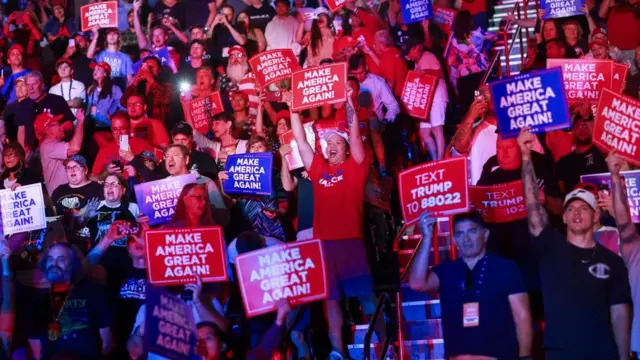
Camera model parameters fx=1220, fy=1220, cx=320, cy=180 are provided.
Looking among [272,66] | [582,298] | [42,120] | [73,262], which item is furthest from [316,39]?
[582,298]

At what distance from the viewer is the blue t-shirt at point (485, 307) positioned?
8633 millimetres

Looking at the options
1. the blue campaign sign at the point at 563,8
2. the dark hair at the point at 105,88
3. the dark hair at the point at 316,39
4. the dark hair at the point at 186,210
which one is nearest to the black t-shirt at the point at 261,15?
the dark hair at the point at 316,39

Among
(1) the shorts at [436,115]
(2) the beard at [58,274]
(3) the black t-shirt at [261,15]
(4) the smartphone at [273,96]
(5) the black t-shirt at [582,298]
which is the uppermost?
(3) the black t-shirt at [261,15]

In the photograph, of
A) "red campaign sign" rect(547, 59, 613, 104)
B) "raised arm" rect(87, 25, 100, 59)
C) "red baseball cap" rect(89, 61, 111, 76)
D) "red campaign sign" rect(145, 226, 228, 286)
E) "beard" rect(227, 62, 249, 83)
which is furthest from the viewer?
"raised arm" rect(87, 25, 100, 59)

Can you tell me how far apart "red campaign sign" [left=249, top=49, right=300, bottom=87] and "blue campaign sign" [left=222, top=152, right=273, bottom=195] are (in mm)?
2020

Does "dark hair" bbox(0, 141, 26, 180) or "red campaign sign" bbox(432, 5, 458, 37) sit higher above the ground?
"red campaign sign" bbox(432, 5, 458, 37)

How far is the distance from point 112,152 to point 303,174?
2.45m

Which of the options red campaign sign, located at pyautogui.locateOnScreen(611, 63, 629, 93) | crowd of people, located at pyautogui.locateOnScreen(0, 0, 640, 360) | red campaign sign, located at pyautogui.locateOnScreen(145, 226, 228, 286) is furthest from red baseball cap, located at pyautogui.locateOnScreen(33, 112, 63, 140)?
red campaign sign, located at pyautogui.locateOnScreen(611, 63, 629, 93)

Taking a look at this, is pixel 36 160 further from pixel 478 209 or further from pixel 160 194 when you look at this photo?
pixel 478 209

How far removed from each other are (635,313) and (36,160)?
737 centimetres

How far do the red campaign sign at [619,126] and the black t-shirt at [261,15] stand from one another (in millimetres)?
7055

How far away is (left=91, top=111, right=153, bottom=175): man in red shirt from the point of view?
13.0 meters

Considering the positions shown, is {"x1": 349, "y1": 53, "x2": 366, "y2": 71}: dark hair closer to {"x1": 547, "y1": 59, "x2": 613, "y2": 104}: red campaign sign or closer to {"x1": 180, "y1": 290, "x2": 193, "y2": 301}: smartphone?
{"x1": 547, "y1": 59, "x2": 613, "y2": 104}: red campaign sign

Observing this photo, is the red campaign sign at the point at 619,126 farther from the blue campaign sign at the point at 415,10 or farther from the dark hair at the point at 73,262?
the blue campaign sign at the point at 415,10
